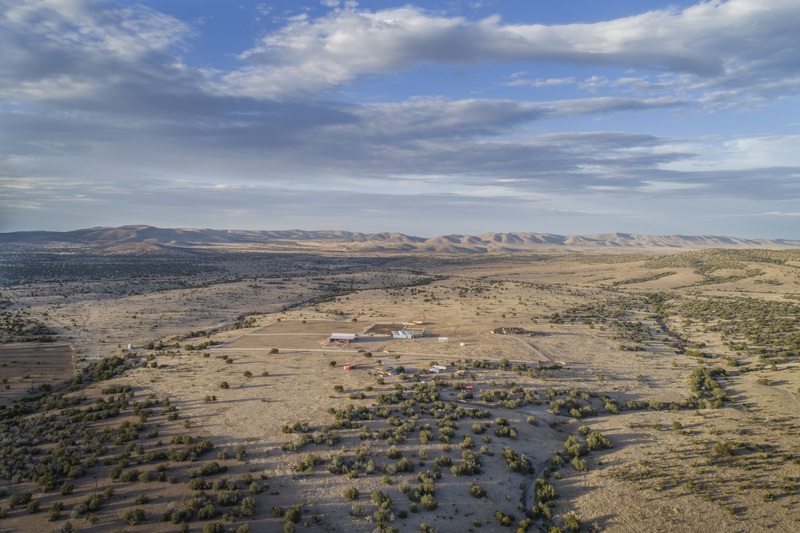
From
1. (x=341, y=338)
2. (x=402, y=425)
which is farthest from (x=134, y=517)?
(x=341, y=338)

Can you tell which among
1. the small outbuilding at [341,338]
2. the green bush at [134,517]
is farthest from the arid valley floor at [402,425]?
the small outbuilding at [341,338]

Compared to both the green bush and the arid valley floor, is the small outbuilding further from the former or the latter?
the green bush

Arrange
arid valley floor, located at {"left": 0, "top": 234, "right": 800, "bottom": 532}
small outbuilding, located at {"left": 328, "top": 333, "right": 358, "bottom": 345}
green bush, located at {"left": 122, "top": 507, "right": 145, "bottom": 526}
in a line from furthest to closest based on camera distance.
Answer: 1. small outbuilding, located at {"left": 328, "top": 333, "right": 358, "bottom": 345}
2. arid valley floor, located at {"left": 0, "top": 234, "right": 800, "bottom": 532}
3. green bush, located at {"left": 122, "top": 507, "right": 145, "bottom": 526}

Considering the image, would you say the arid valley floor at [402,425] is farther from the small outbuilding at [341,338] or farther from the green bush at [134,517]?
the small outbuilding at [341,338]

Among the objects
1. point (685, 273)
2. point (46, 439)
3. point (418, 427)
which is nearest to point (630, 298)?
point (685, 273)

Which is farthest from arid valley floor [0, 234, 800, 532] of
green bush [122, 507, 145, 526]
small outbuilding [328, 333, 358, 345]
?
small outbuilding [328, 333, 358, 345]

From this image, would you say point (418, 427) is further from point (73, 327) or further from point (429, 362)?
point (73, 327)

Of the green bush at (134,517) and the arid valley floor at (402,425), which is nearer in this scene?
the green bush at (134,517)

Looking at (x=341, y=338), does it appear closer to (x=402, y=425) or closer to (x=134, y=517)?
(x=402, y=425)

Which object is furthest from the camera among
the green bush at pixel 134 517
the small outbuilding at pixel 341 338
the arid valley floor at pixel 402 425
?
the small outbuilding at pixel 341 338
